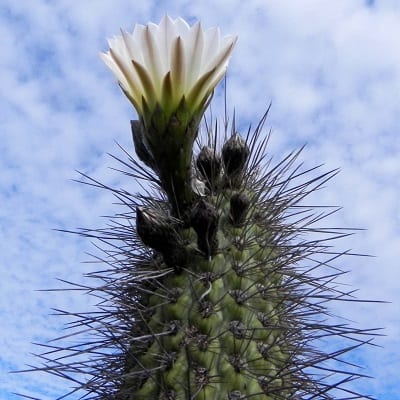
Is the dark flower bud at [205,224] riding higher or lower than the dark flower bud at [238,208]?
lower

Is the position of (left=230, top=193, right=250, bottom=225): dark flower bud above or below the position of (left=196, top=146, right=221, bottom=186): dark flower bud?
below

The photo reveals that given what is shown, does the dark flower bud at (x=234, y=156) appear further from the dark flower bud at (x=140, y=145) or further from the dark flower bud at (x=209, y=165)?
the dark flower bud at (x=140, y=145)

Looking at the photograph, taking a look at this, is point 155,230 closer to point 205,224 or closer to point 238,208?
point 205,224

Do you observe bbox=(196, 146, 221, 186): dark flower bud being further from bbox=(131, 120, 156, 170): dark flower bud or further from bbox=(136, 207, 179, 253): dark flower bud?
bbox=(136, 207, 179, 253): dark flower bud

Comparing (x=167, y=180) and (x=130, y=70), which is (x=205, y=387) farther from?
(x=130, y=70)

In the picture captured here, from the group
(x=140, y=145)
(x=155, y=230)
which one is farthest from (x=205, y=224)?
(x=140, y=145)
